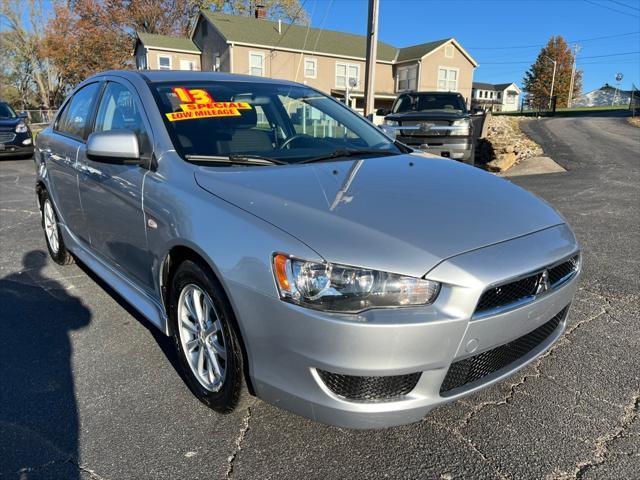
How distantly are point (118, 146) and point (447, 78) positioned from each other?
36.3 meters

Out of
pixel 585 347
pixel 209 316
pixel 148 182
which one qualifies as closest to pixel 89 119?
pixel 148 182

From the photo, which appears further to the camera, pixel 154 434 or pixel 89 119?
pixel 89 119

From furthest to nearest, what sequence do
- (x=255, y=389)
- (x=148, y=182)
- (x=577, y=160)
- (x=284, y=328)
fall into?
(x=577, y=160) → (x=148, y=182) → (x=255, y=389) → (x=284, y=328)

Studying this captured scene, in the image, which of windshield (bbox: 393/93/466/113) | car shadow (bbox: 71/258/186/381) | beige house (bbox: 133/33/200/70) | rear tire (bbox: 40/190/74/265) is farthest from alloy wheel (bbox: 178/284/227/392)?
beige house (bbox: 133/33/200/70)

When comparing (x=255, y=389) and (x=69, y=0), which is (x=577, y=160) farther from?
(x=69, y=0)

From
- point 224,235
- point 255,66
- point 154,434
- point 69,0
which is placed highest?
point 69,0

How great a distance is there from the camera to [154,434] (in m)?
2.41

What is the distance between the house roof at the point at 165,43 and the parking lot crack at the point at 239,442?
33.7 m

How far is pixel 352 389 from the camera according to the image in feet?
6.54

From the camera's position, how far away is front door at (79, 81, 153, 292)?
292 cm

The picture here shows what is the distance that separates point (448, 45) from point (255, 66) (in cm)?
1367

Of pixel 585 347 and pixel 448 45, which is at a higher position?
pixel 448 45

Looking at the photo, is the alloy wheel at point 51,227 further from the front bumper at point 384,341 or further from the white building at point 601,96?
the white building at point 601,96

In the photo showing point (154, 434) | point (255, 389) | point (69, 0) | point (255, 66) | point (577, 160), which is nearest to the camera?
point (255, 389)
